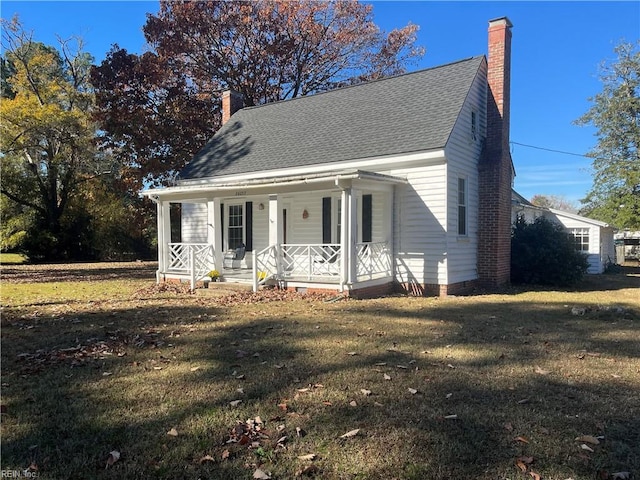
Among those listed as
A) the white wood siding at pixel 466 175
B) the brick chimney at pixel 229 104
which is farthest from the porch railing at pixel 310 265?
the brick chimney at pixel 229 104

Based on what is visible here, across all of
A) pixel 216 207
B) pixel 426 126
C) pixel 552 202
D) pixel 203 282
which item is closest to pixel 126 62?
pixel 216 207

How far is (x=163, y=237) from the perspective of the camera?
15078mm

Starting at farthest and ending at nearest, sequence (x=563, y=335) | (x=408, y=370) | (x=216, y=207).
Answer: (x=216, y=207) < (x=563, y=335) < (x=408, y=370)

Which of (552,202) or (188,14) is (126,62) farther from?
(552,202)

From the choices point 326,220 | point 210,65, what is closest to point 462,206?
point 326,220

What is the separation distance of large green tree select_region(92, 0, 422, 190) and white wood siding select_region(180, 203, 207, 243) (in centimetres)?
476

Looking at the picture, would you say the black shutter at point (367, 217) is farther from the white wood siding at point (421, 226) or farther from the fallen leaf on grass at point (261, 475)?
the fallen leaf on grass at point (261, 475)

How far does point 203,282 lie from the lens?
528 inches

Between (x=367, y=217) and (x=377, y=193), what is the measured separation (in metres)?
0.92

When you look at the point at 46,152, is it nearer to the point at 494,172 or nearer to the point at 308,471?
the point at 494,172

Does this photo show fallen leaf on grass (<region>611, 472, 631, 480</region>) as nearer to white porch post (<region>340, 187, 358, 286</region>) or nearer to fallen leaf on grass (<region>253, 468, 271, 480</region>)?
fallen leaf on grass (<region>253, 468, 271, 480</region>)

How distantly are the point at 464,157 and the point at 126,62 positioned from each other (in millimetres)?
16710

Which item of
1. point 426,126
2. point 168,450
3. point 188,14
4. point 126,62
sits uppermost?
point 188,14

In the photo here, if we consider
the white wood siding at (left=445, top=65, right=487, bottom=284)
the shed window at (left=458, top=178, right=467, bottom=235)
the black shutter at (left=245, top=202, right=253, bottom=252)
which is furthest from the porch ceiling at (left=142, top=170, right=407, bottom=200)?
the black shutter at (left=245, top=202, right=253, bottom=252)
